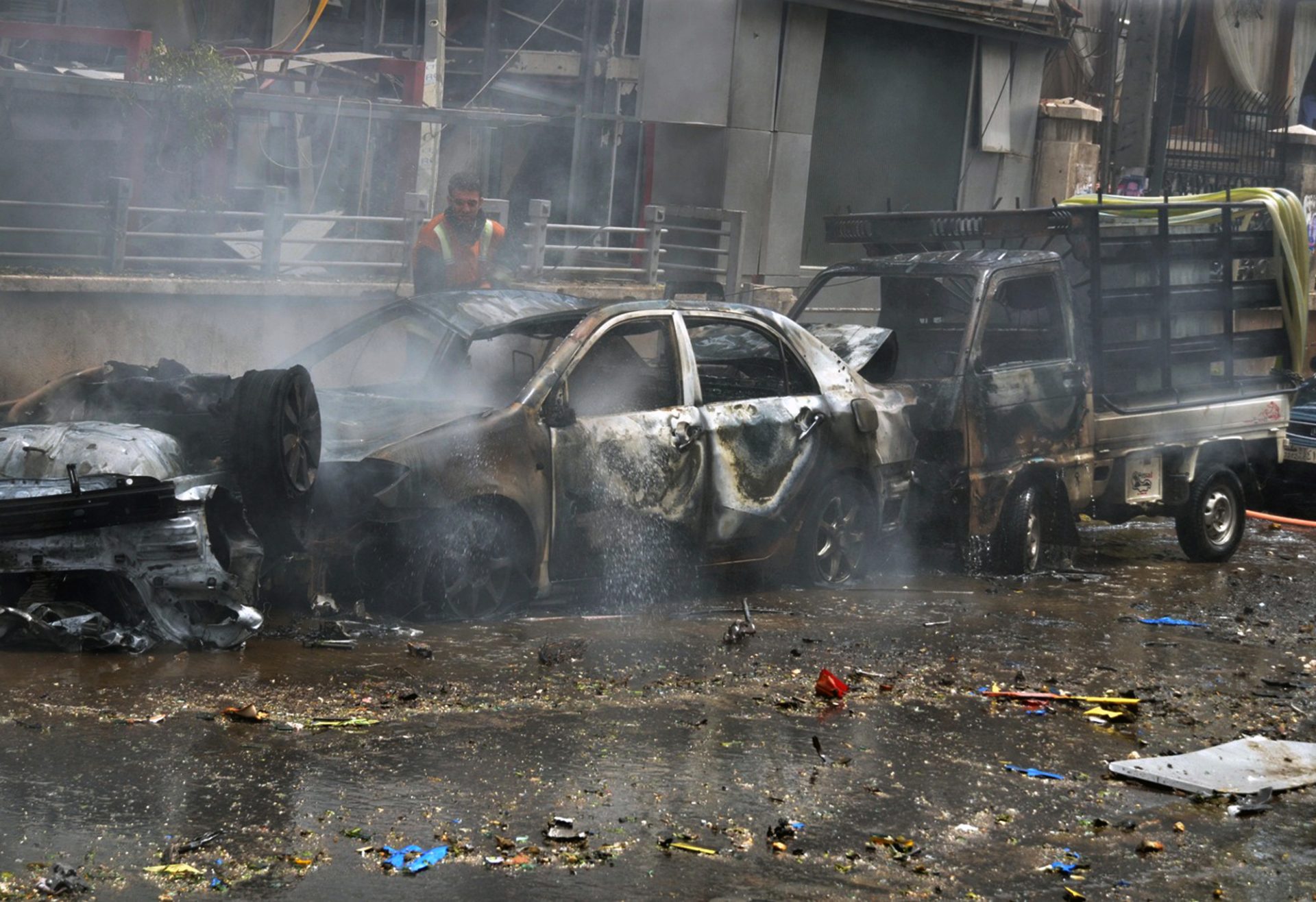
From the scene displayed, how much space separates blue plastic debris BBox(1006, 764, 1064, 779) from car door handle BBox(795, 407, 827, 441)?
3.11 m

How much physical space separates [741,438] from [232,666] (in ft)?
9.80

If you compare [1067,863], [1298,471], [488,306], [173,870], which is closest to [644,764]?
[1067,863]

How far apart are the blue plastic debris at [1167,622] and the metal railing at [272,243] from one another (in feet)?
21.3

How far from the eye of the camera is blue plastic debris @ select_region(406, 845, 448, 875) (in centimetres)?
401

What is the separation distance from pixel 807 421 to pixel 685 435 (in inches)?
37.4

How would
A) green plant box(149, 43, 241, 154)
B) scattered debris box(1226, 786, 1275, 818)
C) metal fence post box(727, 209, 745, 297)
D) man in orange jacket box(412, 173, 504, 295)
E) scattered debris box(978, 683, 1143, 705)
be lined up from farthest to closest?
metal fence post box(727, 209, 745, 297) → green plant box(149, 43, 241, 154) → man in orange jacket box(412, 173, 504, 295) → scattered debris box(978, 683, 1143, 705) → scattered debris box(1226, 786, 1275, 818)

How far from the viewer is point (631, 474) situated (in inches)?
287

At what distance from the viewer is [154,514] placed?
230 inches

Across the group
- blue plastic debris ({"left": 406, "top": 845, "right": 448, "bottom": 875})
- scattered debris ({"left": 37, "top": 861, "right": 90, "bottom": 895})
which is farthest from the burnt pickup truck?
scattered debris ({"left": 37, "top": 861, "right": 90, "bottom": 895})

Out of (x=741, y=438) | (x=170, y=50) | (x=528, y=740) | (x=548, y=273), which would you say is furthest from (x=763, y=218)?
(x=528, y=740)

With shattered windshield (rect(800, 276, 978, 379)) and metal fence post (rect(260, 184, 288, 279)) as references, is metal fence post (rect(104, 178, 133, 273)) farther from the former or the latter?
shattered windshield (rect(800, 276, 978, 379))

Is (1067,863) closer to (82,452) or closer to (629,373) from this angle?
(629,373)

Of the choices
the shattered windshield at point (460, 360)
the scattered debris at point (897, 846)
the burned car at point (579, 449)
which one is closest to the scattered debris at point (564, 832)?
the scattered debris at point (897, 846)

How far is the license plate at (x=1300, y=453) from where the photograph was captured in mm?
12641
